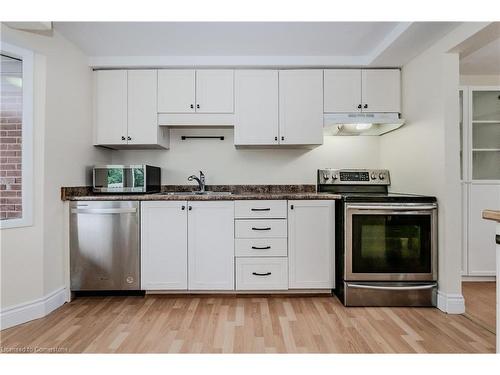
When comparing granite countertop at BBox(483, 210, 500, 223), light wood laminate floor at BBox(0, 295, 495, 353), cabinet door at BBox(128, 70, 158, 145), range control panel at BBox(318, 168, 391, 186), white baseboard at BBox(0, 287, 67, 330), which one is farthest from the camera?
range control panel at BBox(318, 168, 391, 186)

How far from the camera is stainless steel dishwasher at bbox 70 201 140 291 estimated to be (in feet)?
9.08

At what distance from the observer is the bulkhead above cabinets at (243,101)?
3117 millimetres

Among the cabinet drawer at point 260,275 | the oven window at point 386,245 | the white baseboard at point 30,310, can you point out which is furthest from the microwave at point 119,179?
the oven window at point 386,245

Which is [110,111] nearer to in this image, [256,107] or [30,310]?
[256,107]

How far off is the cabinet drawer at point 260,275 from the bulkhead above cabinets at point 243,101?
1148 millimetres

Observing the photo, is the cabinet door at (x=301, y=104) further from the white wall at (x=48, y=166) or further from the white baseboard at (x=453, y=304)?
the white wall at (x=48, y=166)

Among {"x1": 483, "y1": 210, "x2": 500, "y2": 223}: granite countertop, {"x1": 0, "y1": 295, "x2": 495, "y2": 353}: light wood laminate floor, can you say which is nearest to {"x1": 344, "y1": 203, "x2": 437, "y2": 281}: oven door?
{"x1": 0, "y1": 295, "x2": 495, "y2": 353}: light wood laminate floor

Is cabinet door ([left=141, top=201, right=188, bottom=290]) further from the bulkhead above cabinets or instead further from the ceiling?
the ceiling

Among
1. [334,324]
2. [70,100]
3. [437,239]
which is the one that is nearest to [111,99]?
[70,100]

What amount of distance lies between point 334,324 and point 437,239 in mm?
1126

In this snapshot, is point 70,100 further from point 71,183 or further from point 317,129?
point 317,129

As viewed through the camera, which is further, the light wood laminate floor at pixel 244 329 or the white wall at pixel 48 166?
the white wall at pixel 48 166

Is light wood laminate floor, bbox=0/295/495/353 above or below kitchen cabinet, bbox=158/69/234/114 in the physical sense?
below

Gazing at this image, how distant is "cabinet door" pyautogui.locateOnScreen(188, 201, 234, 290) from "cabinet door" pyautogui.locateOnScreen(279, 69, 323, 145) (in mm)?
1008
